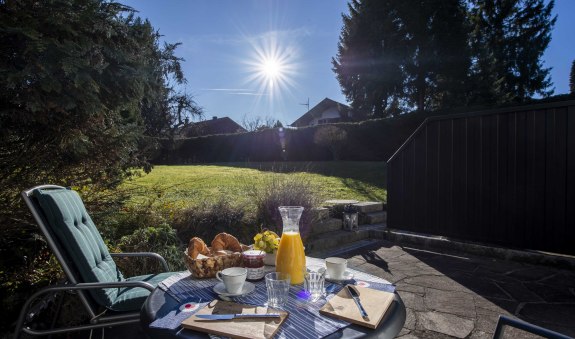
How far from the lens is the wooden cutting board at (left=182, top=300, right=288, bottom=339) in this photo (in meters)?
0.98

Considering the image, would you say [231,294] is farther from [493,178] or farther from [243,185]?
[243,185]

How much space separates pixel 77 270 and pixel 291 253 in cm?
120

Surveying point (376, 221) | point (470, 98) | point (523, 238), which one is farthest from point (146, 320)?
point (470, 98)

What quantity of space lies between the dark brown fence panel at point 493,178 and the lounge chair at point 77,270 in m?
3.96

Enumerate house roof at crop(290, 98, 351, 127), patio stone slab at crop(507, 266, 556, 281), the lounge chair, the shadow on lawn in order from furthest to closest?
house roof at crop(290, 98, 351, 127) → the shadow on lawn → patio stone slab at crop(507, 266, 556, 281) → the lounge chair

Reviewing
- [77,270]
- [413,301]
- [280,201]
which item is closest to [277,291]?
[77,270]

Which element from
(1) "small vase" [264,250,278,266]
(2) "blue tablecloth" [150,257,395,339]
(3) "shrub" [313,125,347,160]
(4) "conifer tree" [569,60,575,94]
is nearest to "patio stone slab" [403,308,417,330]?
(2) "blue tablecloth" [150,257,395,339]

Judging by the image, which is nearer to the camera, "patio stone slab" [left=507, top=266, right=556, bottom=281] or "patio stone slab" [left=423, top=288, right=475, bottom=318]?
"patio stone slab" [left=423, top=288, right=475, bottom=318]

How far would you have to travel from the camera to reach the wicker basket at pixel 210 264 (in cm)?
151

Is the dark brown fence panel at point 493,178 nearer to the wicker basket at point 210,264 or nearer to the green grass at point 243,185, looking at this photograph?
the green grass at point 243,185

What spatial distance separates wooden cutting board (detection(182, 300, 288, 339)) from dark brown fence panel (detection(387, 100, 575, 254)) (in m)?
3.84

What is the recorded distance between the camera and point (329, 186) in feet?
25.1

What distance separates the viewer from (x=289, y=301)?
4.12 feet

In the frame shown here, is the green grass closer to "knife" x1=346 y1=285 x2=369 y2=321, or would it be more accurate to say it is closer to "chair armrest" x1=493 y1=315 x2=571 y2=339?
"knife" x1=346 y1=285 x2=369 y2=321
